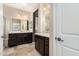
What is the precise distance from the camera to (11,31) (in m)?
3.84

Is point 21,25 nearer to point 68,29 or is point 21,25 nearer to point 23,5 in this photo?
point 23,5

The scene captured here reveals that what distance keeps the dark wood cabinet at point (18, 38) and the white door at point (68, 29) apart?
2789 mm

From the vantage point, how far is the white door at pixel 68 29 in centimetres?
89

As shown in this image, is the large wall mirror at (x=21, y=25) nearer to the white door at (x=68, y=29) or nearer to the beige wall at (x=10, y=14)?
the beige wall at (x=10, y=14)

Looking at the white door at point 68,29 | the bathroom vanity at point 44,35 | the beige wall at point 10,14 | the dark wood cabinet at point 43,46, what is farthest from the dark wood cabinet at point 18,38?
the white door at point 68,29

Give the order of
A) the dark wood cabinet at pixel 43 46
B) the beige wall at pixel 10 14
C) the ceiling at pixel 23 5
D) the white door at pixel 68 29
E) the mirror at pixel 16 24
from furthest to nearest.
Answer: the mirror at pixel 16 24, the beige wall at pixel 10 14, the dark wood cabinet at pixel 43 46, the ceiling at pixel 23 5, the white door at pixel 68 29

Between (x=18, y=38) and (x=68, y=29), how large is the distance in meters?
3.38

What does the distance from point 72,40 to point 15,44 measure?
321 centimetres

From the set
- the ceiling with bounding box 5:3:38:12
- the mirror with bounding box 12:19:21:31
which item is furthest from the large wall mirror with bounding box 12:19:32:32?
the ceiling with bounding box 5:3:38:12

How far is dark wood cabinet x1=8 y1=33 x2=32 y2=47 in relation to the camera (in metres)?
3.79

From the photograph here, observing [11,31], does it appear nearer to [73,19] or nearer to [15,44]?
[15,44]

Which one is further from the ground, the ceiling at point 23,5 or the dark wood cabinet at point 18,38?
the ceiling at point 23,5

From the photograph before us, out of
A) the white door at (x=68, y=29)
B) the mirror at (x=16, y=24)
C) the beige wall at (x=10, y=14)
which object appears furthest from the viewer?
the mirror at (x=16, y=24)

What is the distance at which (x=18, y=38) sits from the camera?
4.18 meters
